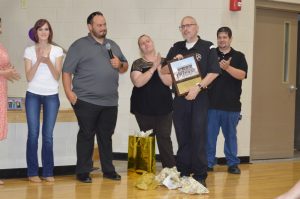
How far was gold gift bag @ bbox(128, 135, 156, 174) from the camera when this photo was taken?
5.02 m

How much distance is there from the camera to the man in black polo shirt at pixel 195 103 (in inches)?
174

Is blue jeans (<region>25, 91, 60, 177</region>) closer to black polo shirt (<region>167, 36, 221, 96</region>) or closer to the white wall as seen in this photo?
black polo shirt (<region>167, 36, 221, 96</region>)

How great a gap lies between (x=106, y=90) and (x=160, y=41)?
6.16 feet

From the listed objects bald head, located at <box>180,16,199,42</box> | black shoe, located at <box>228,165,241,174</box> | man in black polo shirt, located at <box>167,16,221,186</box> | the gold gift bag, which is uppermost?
bald head, located at <box>180,16,199,42</box>

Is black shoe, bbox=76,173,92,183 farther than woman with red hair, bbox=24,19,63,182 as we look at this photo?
Yes

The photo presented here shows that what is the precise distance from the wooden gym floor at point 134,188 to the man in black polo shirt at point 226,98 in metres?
0.36

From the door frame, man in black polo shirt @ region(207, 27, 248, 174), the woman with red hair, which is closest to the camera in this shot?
the woman with red hair

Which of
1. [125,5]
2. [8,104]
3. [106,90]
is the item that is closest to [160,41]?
[125,5]

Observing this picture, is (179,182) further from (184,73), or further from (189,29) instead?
(189,29)

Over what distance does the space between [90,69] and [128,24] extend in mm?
2000

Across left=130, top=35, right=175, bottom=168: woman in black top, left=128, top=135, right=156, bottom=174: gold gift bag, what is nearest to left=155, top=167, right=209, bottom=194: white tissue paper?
left=128, top=135, right=156, bottom=174: gold gift bag

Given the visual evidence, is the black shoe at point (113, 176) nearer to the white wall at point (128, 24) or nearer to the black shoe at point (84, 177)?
the black shoe at point (84, 177)

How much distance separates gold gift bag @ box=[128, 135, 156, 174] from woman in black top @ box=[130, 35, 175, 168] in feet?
0.48

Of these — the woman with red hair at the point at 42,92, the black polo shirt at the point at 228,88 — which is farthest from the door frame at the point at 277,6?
the woman with red hair at the point at 42,92
